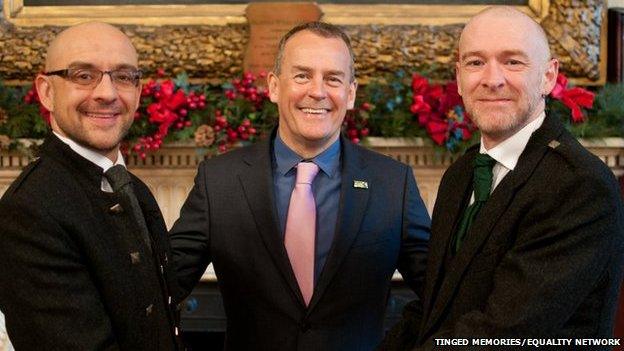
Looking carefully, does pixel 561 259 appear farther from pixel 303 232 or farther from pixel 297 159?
pixel 297 159

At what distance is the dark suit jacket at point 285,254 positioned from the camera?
264cm

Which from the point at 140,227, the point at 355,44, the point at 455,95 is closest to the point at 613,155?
the point at 455,95

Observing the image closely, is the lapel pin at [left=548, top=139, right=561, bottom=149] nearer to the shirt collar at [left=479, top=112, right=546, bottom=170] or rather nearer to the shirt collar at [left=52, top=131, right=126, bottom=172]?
the shirt collar at [left=479, top=112, right=546, bottom=170]

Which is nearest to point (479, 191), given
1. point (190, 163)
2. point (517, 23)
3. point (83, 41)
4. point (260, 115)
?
point (517, 23)

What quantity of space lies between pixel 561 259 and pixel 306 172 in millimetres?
1130

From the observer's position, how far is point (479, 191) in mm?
2133

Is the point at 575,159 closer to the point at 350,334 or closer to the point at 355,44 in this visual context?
the point at 350,334

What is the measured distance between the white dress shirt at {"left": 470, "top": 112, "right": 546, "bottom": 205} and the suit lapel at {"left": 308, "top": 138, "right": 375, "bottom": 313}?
0.68 meters

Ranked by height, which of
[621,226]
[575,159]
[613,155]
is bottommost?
[613,155]

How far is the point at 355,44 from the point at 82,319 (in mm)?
2825

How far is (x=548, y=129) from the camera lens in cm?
204

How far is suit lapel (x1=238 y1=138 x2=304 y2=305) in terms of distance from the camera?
2631 millimetres

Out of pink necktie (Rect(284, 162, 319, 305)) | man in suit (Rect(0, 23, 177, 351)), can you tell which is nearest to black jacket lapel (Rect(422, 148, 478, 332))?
pink necktie (Rect(284, 162, 319, 305))

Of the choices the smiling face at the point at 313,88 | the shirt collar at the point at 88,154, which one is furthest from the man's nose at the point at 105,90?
the smiling face at the point at 313,88
